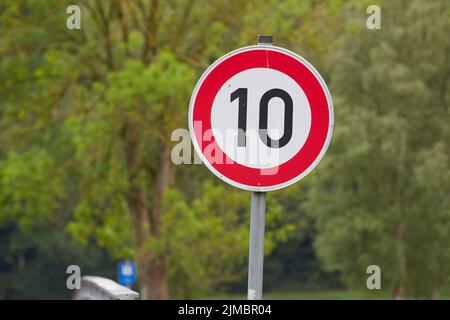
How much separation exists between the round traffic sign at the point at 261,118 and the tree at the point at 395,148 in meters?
31.7

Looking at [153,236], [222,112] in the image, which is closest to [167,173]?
[153,236]

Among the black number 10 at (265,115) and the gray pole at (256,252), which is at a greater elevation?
the black number 10 at (265,115)

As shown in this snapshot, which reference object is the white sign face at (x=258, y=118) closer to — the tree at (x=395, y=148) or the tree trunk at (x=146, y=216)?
the tree trunk at (x=146, y=216)

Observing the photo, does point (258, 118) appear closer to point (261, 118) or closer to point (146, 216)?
point (261, 118)

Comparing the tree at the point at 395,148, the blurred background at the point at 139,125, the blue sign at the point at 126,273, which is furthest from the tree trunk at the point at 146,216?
the tree at the point at 395,148

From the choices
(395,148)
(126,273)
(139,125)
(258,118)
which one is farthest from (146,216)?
(258,118)

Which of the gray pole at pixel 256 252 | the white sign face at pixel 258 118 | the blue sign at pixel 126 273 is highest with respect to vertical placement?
the white sign face at pixel 258 118

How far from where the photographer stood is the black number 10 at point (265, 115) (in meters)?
4.05

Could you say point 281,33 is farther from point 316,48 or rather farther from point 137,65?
point 137,65

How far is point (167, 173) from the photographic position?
27703 millimetres

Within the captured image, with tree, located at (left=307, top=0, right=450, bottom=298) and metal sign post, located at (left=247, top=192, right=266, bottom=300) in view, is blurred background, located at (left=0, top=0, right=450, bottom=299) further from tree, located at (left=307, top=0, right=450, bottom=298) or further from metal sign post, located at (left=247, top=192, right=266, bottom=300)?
metal sign post, located at (left=247, top=192, right=266, bottom=300)

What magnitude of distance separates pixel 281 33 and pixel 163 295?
272 inches

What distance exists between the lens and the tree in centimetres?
3662

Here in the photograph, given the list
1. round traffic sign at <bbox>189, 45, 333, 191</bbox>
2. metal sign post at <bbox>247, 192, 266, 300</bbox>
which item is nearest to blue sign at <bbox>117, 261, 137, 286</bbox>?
round traffic sign at <bbox>189, 45, 333, 191</bbox>
